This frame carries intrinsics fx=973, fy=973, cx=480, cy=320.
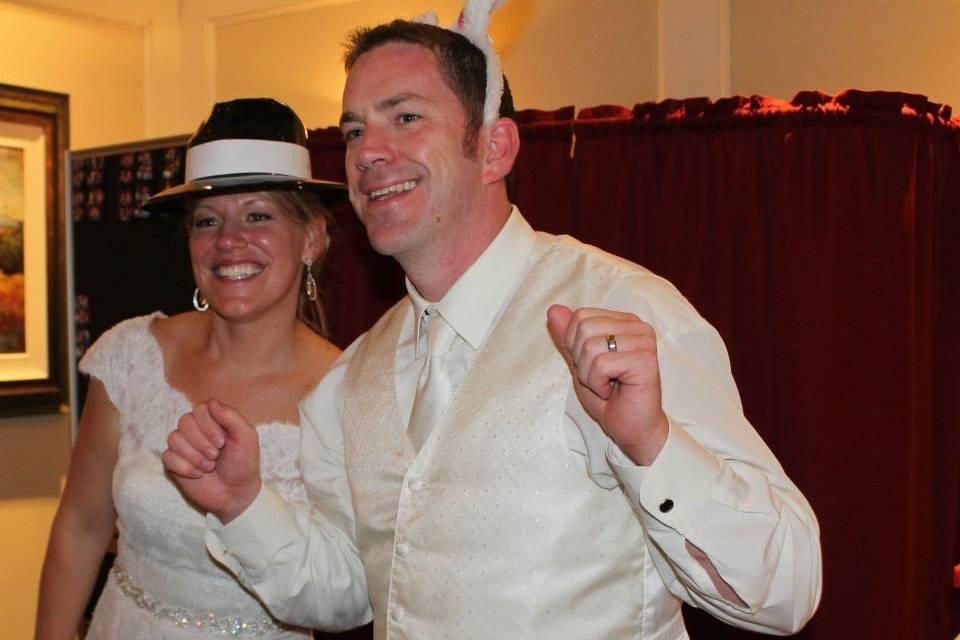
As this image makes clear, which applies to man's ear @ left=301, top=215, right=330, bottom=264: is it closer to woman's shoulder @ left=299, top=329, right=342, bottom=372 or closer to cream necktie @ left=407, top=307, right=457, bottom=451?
woman's shoulder @ left=299, top=329, right=342, bottom=372

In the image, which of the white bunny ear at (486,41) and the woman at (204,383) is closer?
the white bunny ear at (486,41)

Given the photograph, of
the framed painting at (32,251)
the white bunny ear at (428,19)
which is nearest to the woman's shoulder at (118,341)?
the white bunny ear at (428,19)

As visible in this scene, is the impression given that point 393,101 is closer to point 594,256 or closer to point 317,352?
point 594,256

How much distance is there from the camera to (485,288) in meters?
1.53

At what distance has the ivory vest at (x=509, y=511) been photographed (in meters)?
1.33

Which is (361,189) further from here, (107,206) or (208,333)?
(107,206)

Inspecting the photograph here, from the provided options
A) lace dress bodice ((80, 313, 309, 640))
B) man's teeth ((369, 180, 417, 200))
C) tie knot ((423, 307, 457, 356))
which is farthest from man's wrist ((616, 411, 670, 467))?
lace dress bodice ((80, 313, 309, 640))

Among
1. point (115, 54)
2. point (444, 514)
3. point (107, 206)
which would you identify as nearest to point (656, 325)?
point (444, 514)

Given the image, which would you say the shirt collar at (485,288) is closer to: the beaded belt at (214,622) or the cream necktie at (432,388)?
the cream necktie at (432,388)

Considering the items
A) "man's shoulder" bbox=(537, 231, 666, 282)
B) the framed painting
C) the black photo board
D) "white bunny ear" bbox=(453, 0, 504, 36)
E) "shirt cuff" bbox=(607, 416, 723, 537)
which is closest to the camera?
"shirt cuff" bbox=(607, 416, 723, 537)

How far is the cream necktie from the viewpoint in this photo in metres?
1.50

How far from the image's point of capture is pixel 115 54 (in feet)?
14.2

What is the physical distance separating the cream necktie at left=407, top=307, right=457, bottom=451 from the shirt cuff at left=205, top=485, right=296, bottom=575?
26 cm

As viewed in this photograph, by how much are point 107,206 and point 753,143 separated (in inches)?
86.1
